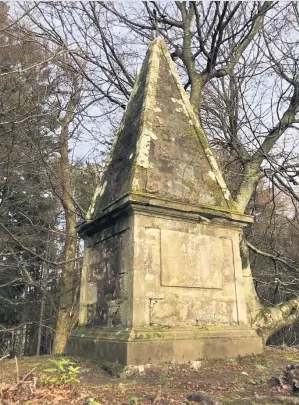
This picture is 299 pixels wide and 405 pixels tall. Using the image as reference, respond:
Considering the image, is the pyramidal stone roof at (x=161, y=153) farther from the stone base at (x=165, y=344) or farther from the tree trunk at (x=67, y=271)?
the tree trunk at (x=67, y=271)

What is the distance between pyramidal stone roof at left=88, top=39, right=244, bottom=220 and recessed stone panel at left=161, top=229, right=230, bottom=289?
0.54m

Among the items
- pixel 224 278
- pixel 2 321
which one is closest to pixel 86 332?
pixel 224 278

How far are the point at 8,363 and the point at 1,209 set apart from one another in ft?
16.9

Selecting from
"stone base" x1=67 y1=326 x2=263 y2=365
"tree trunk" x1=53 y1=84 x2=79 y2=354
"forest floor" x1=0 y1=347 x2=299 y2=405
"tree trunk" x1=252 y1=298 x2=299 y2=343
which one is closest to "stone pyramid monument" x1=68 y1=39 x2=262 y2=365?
A: "stone base" x1=67 y1=326 x2=263 y2=365

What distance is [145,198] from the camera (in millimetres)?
5676

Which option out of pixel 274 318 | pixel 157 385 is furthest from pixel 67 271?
pixel 157 385

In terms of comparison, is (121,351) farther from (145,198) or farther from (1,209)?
(1,209)

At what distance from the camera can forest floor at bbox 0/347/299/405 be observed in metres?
3.76

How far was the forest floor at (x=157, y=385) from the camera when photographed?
3756 mm

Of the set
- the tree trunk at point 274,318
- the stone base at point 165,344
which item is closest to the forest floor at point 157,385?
the stone base at point 165,344

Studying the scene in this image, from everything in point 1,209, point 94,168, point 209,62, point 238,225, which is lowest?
point 238,225

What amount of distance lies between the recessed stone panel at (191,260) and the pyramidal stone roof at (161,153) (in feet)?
1.77

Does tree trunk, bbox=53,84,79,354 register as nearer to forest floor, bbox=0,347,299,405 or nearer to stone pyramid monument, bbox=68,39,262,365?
stone pyramid monument, bbox=68,39,262,365

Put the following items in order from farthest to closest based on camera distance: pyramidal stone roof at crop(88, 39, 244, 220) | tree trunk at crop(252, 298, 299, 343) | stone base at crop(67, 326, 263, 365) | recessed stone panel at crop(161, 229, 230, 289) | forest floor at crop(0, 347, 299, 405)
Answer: tree trunk at crop(252, 298, 299, 343) < pyramidal stone roof at crop(88, 39, 244, 220) < recessed stone panel at crop(161, 229, 230, 289) < stone base at crop(67, 326, 263, 365) < forest floor at crop(0, 347, 299, 405)
